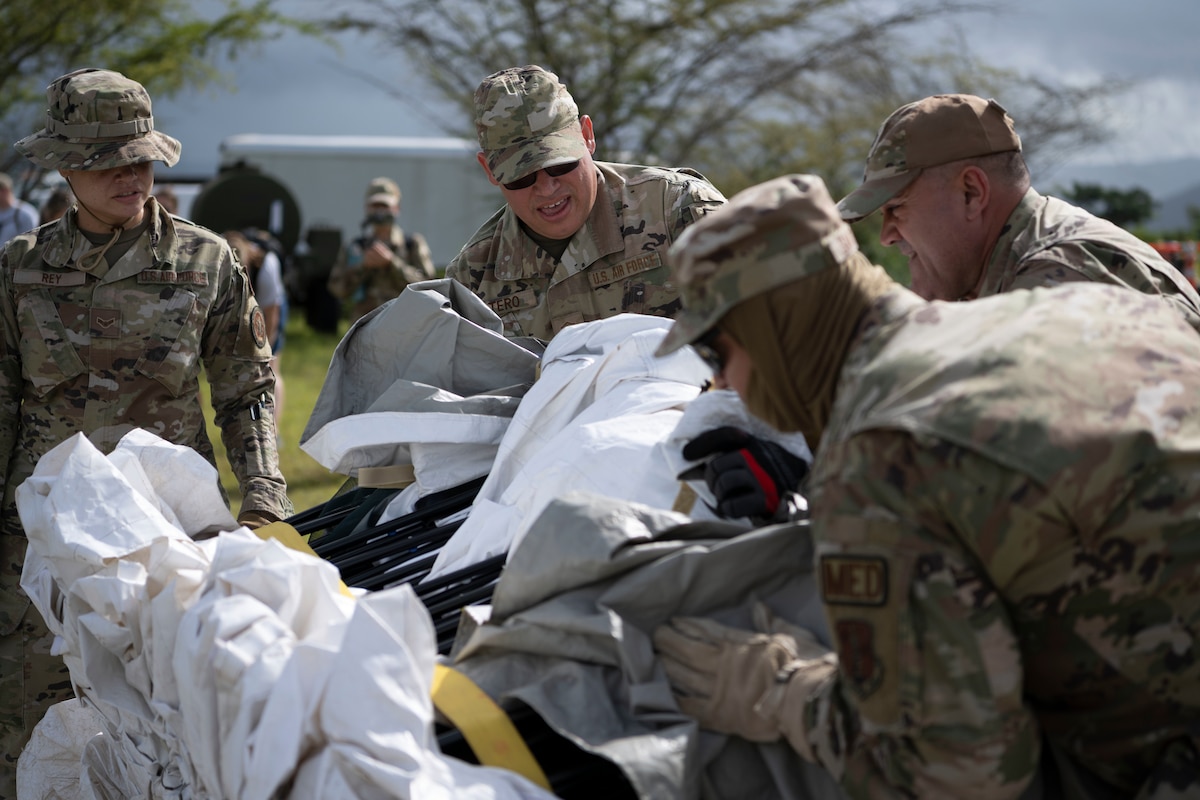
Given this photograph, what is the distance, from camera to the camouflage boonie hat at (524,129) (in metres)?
4.12

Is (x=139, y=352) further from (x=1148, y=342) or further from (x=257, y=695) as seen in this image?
(x=1148, y=342)

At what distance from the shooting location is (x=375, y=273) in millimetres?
11070

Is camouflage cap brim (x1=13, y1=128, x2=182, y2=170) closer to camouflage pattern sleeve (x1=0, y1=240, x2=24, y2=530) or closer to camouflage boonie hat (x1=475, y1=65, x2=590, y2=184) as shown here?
camouflage pattern sleeve (x1=0, y1=240, x2=24, y2=530)

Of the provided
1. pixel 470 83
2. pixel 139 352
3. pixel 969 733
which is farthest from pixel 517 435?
pixel 470 83

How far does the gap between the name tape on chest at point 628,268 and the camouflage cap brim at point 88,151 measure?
1462 millimetres

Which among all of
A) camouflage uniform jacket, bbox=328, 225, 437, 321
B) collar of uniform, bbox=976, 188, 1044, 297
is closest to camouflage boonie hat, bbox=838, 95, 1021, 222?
collar of uniform, bbox=976, 188, 1044, 297

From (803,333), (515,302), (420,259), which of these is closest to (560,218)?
(515,302)

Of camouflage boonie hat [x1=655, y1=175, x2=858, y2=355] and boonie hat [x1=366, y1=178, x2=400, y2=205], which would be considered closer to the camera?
camouflage boonie hat [x1=655, y1=175, x2=858, y2=355]

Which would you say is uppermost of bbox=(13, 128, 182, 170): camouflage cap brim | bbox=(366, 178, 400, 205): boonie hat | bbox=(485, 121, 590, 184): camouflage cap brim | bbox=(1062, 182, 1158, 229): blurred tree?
bbox=(13, 128, 182, 170): camouflage cap brim

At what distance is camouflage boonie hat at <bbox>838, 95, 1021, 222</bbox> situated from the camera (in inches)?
123

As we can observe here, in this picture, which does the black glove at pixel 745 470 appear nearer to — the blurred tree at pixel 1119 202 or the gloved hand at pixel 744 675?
the gloved hand at pixel 744 675

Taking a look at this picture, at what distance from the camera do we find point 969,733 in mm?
1710

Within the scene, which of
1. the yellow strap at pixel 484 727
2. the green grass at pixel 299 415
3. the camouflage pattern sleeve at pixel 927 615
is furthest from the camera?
the green grass at pixel 299 415

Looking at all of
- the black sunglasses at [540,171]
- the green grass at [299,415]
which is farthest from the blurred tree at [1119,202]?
the black sunglasses at [540,171]
